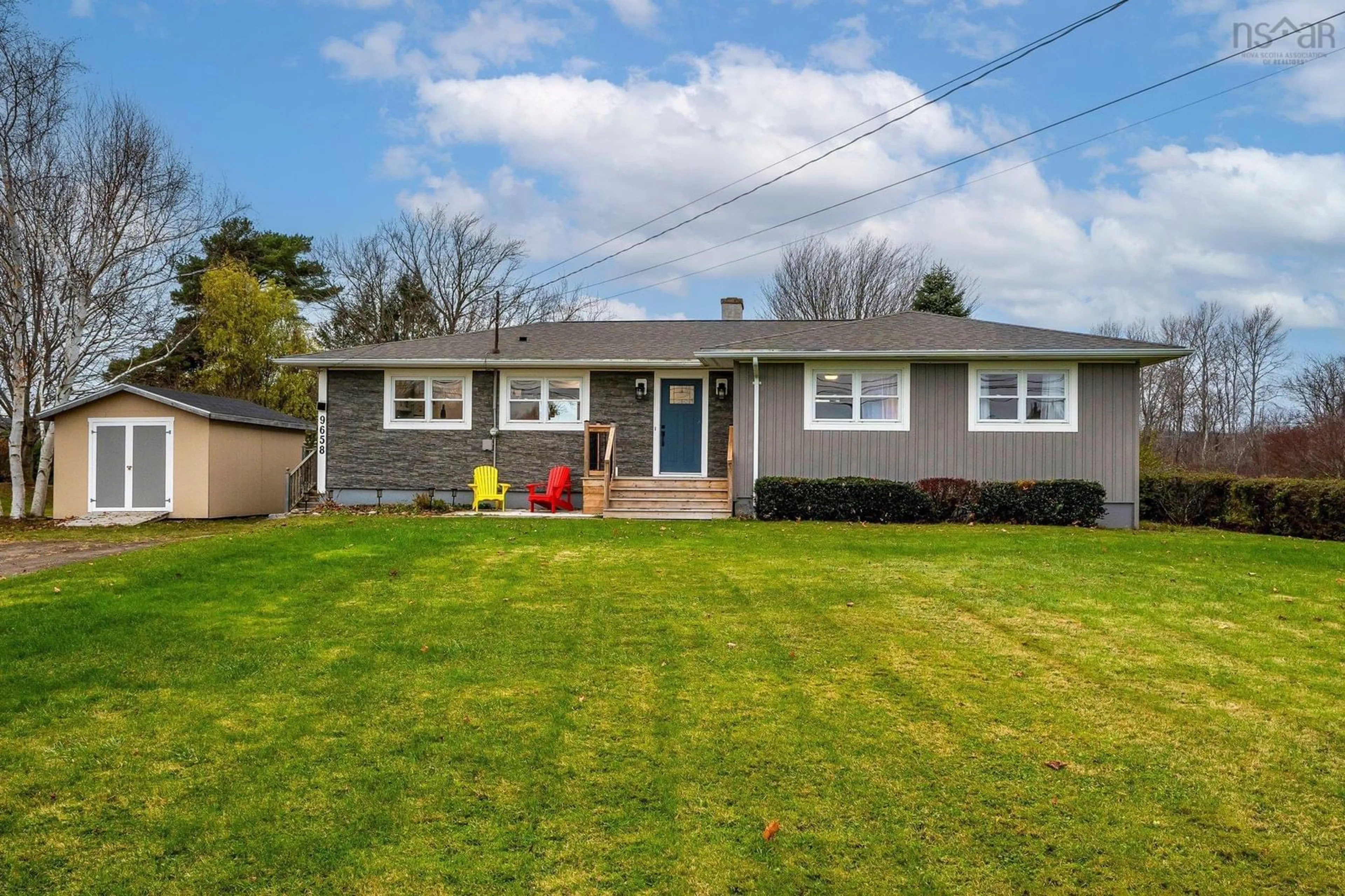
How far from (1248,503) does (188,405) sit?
66.1ft

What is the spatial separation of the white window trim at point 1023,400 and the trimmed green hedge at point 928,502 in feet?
3.74

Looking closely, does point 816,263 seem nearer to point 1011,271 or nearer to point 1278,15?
point 1011,271

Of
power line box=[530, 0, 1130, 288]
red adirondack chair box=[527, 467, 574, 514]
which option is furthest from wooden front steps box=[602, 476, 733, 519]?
power line box=[530, 0, 1130, 288]

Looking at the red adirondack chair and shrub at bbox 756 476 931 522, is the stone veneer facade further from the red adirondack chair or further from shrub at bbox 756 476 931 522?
shrub at bbox 756 476 931 522

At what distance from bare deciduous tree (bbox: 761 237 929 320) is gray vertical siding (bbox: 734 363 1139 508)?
68.8 ft

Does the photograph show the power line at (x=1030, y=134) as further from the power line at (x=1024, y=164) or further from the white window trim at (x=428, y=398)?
the white window trim at (x=428, y=398)

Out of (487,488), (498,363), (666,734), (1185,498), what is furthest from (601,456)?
(666,734)

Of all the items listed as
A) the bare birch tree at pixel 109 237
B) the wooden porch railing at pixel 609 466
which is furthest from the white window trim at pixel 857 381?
the bare birch tree at pixel 109 237

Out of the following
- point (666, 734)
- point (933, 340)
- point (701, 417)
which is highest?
point (933, 340)

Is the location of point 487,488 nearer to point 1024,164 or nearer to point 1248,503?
point 1024,164

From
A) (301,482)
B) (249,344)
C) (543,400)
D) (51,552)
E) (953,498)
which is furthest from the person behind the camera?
(249,344)

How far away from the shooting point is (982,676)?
5.11m

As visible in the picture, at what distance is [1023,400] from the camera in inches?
571

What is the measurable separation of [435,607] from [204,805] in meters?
3.50
